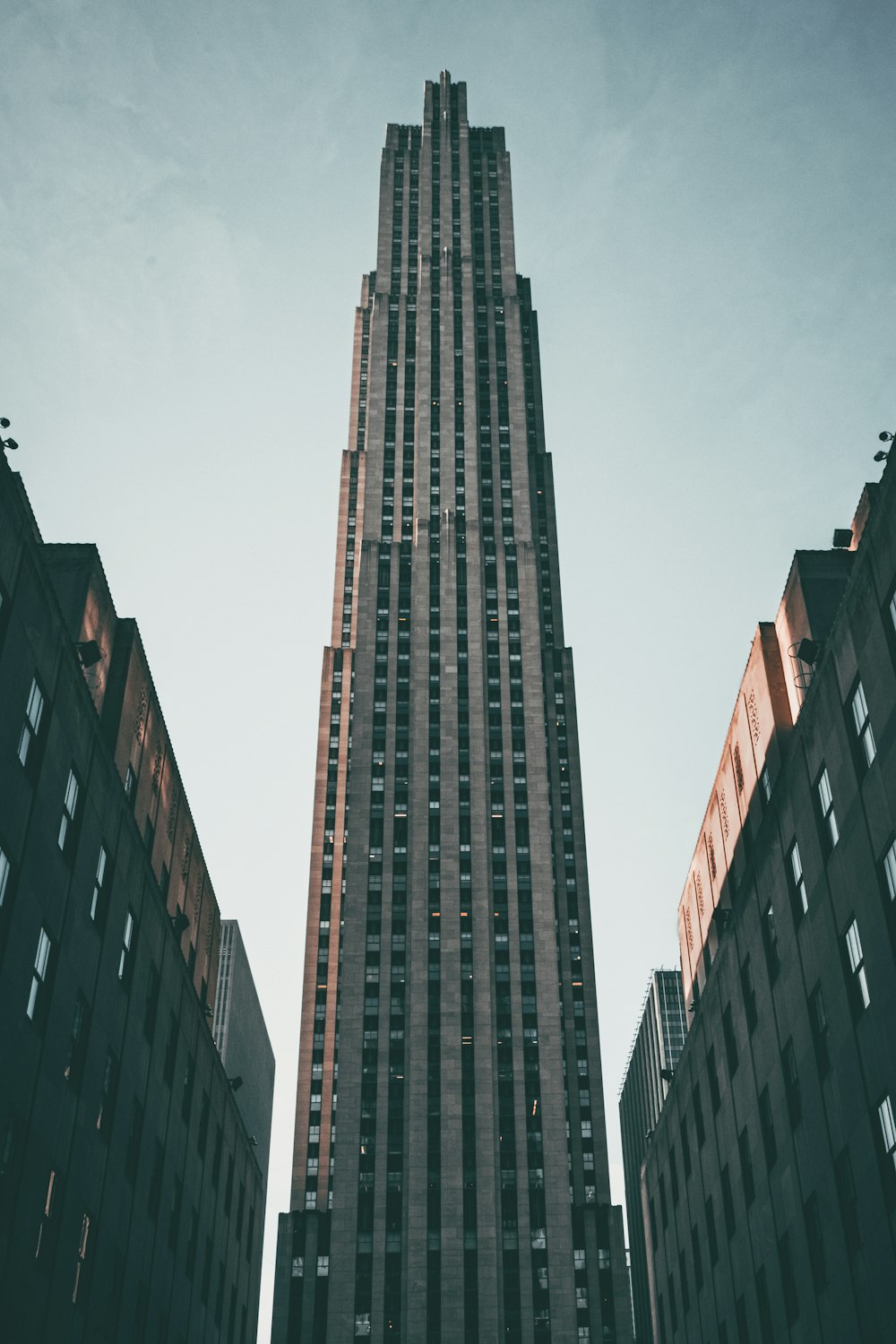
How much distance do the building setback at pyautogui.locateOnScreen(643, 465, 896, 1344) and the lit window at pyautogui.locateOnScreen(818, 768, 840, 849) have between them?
0.26 ft

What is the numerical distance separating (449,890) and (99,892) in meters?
60.9

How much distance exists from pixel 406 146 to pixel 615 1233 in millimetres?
122219

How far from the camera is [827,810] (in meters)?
37.6

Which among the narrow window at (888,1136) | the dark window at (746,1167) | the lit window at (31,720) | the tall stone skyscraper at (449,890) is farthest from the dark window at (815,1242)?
the tall stone skyscraper at (449,890)

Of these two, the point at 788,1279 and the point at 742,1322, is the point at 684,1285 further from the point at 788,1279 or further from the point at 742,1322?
the point at 788,1279

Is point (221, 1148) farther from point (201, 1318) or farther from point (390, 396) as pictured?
point (390, 396)

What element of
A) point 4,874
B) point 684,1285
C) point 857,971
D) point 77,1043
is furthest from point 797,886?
point 684,1285

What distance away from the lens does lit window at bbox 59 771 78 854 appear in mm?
36188

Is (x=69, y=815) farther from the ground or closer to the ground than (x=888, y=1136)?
farther from the ground

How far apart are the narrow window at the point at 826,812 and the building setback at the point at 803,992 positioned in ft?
0.26

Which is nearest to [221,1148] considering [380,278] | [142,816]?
[142,816]

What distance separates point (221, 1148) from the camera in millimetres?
58188

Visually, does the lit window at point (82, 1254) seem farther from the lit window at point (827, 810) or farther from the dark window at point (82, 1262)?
the lit window at point (827, 810)

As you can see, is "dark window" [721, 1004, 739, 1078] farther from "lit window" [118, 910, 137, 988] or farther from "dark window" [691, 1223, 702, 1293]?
"lit window" [118, 910, 137, 988]
